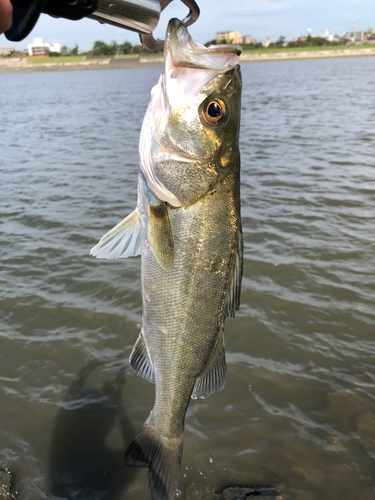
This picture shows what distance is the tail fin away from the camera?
7.25 feet

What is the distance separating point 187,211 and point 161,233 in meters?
0.17

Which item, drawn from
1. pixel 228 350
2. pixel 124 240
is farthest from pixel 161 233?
pixel 228 350

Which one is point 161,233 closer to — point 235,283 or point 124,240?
point 124,240

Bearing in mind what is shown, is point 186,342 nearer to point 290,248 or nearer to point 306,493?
point 306,493

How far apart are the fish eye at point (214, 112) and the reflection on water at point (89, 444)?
10.4 ft

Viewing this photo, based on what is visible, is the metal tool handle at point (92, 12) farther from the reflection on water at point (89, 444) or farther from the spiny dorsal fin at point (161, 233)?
the reflection on water at point (89, 444)

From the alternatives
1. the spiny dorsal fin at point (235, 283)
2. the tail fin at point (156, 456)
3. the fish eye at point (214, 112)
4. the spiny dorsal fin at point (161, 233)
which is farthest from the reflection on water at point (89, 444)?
the fish eye at point (214, 112)

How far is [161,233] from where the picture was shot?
1.99 m

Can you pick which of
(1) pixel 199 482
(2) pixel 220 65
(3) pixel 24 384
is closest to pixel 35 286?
(3) pixel 24 384

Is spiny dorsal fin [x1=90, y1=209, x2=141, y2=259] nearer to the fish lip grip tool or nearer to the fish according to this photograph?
the fish

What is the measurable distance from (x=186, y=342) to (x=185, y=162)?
954mm

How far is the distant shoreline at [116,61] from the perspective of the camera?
322 feet

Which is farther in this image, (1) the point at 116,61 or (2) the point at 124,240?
(1) the point at 116,61

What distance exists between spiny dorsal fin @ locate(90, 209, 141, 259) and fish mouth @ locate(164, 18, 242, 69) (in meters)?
0.80
